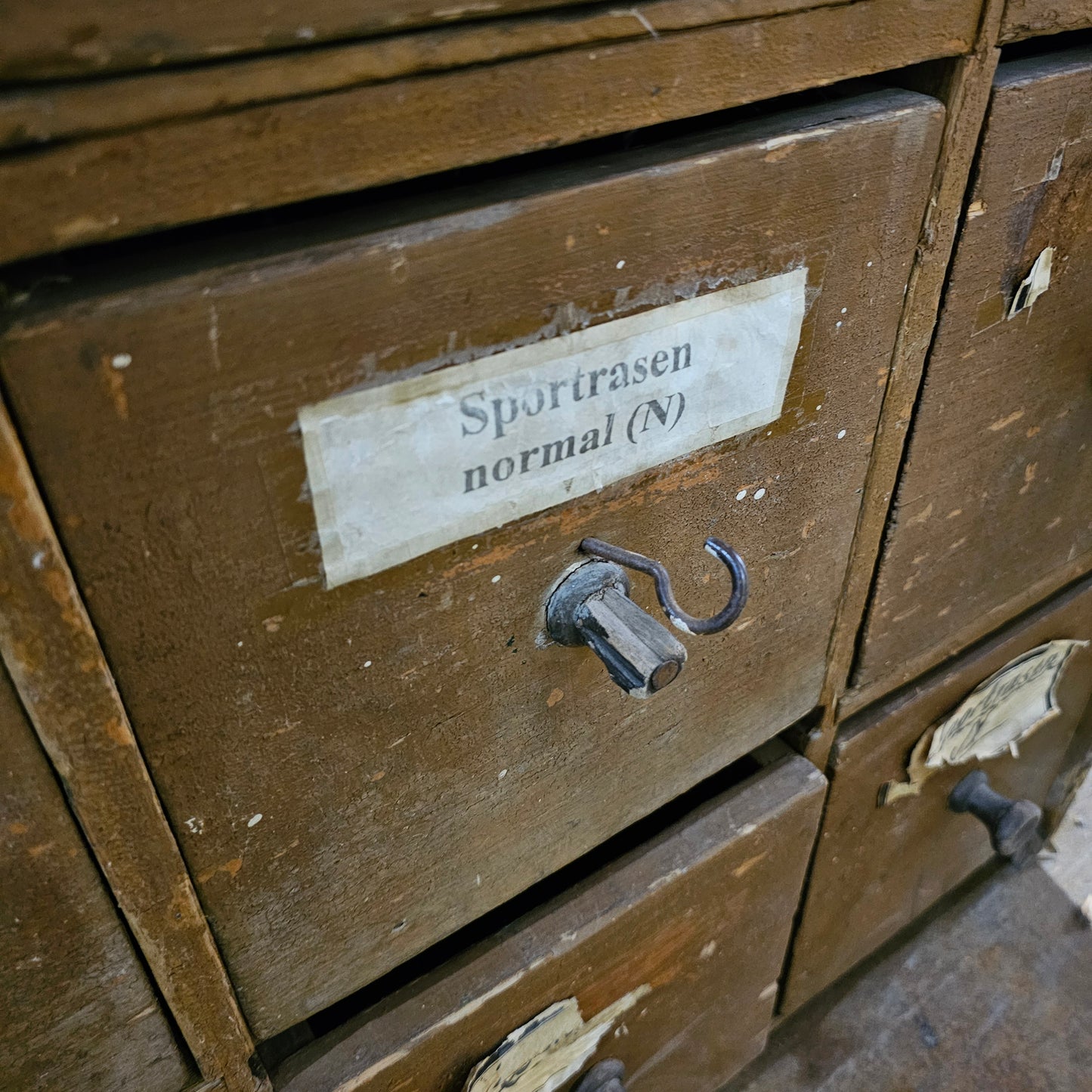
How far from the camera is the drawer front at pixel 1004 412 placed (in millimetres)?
515

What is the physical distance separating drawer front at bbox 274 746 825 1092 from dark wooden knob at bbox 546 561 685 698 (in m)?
0.26

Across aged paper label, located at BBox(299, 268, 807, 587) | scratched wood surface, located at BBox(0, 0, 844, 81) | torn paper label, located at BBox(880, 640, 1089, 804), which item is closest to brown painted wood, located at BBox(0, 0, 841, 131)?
scratched wood surface, located at BBox(0, 0, 844, 81)

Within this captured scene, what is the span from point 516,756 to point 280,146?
0.36 m

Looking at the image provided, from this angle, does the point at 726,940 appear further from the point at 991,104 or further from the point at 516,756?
the point at 991,104

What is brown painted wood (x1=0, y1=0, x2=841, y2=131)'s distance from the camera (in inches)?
10.4

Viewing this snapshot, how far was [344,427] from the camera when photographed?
0.36 metres

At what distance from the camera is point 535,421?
409mm

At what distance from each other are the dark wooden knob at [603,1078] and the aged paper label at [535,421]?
52cm

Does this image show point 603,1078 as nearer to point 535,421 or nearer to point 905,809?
point 905,809

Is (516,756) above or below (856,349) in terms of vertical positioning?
below

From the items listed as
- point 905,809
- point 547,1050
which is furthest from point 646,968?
point 905,809

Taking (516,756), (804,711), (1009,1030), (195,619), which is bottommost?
(1009,1030)

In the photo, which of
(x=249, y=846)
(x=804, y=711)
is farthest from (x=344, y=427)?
(x=804, y=711)

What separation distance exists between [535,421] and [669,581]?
12cm
